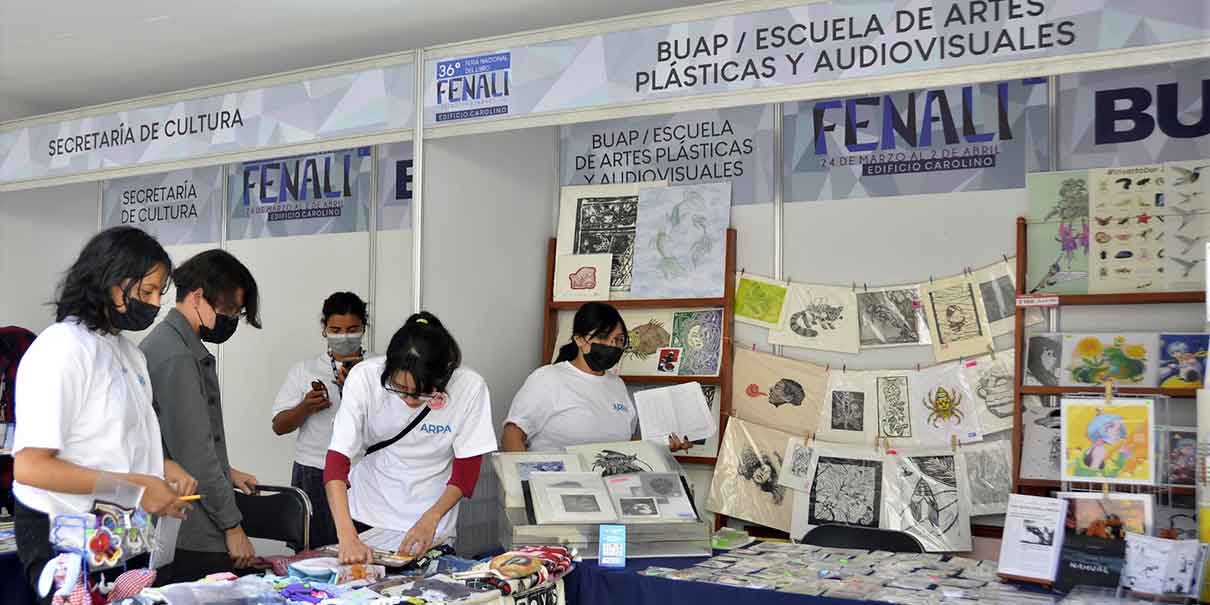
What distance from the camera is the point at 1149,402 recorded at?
3.30m

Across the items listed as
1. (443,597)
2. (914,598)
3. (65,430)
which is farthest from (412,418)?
(914,598)

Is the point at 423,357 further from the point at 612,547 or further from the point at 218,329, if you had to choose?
the point at 612,547

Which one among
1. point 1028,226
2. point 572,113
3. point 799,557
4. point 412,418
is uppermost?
point 572,113

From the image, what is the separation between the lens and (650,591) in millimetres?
3270

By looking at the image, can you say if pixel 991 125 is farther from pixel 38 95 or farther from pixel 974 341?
pixel 38 95

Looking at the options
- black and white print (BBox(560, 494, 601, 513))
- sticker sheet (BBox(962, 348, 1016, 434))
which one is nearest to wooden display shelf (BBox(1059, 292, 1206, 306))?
sticker sheet (BBox(962, 348, 1016, 434))

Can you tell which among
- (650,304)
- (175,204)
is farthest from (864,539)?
(175,204)

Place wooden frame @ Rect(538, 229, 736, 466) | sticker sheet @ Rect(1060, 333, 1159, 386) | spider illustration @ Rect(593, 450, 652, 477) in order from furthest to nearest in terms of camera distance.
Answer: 1. wooden frame @ Rect(538, 229, 736, 466)
2. sticker sheet @ Rect(1060, 333, 1159, 386)
3. spider illustration @ Rect(593, 450, 652, 477)

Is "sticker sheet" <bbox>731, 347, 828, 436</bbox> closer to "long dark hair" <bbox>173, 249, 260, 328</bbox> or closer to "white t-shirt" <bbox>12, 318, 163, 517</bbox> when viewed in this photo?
"long dark hair" <bbox>173, 249, 260, 328</bbox>

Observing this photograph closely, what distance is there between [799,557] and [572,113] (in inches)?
77.0

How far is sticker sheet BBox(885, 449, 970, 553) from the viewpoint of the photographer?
494cm

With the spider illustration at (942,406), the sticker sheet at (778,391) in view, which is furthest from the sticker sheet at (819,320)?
the spider illustration at (942,406)

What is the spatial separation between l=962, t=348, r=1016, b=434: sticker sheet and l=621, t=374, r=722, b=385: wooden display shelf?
129cm

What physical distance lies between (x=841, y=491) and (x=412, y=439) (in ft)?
8.17
